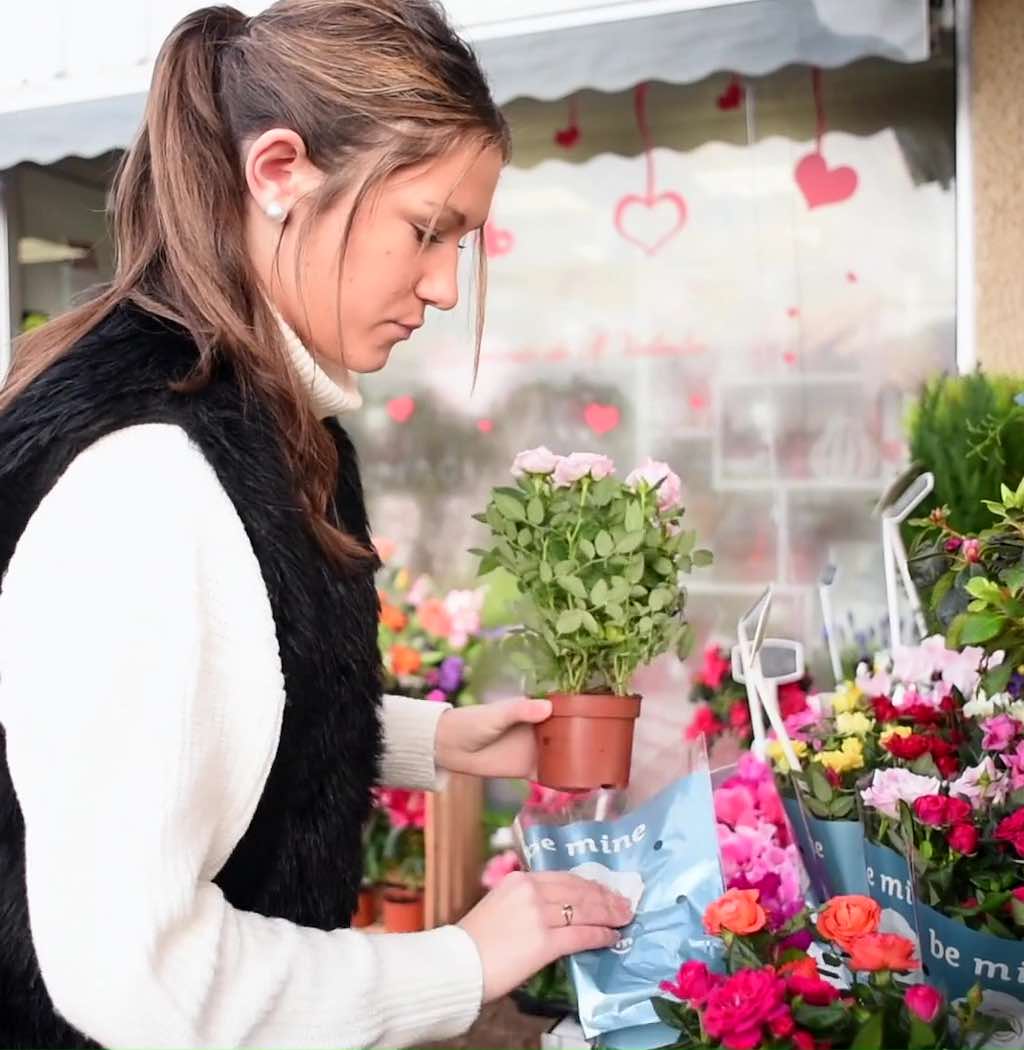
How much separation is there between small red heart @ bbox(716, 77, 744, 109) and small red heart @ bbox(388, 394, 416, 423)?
129cm

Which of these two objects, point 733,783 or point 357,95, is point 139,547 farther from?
point 733,783

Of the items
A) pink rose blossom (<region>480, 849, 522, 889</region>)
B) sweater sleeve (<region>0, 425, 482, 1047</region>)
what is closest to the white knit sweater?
sweater sleeve (<region>0, 425, 482, 1047</region>)

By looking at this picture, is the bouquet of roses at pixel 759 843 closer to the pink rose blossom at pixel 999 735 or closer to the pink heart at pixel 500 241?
the pink rose blossom at pixel 999 735

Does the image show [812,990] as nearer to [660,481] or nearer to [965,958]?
[965,958]

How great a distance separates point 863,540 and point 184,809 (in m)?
2.53

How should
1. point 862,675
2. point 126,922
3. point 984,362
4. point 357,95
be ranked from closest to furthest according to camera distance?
1. point 126,922
2. point 357,95
3. point 862,675
4. point 984,362

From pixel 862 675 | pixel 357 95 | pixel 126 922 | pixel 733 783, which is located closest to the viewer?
pixel 126 922

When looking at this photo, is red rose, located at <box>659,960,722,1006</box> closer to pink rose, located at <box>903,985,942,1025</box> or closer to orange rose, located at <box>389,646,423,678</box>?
pink rose, located at <box>903,985,942,1025</box>

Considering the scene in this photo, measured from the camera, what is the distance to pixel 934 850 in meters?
1.02

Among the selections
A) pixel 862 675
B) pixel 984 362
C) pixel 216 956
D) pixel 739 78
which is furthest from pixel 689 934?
pixel 739 78

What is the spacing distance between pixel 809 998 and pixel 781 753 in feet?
1.54

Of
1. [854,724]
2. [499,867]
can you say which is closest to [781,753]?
[854,724]

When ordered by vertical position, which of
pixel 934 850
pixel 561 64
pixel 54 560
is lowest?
pixel 934 850

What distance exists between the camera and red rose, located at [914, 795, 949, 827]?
1.01 meters
